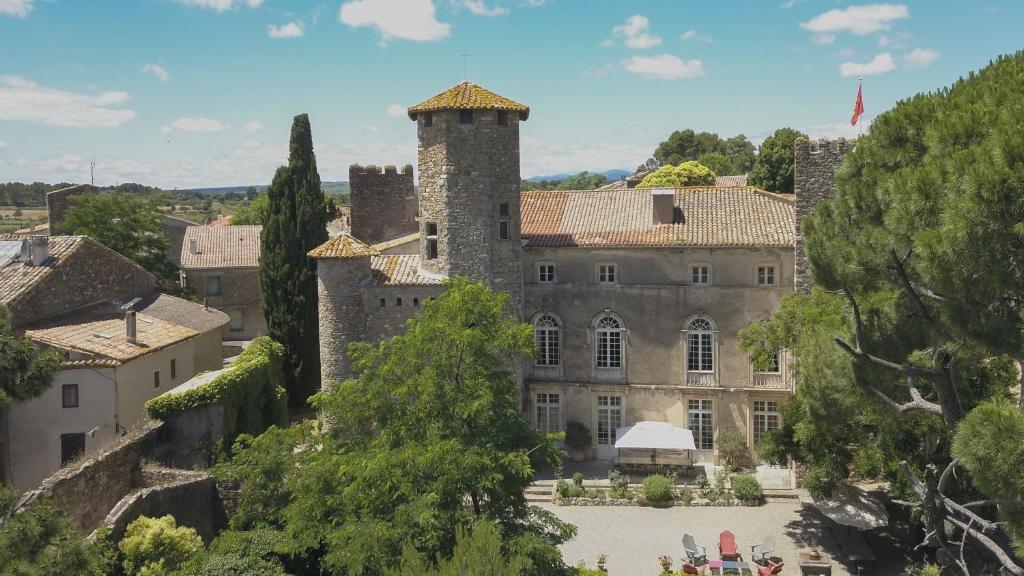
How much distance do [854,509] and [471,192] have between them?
1495 cm

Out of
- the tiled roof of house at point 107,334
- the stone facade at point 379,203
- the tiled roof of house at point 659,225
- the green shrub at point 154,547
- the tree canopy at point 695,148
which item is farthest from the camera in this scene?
the tree canopy at point 695,148

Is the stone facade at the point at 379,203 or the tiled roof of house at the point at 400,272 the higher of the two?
the stone facade at the point at 379,203

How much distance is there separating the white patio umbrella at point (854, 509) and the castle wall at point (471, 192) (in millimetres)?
12153

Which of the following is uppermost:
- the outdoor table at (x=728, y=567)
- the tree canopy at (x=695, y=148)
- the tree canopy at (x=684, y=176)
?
the tree canopy at (x=695, y=148)

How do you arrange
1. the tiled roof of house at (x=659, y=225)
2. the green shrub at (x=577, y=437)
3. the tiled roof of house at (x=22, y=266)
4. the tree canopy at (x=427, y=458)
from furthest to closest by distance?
the green shrub at (x=577, y=437)
the tiled roof of house at (x=659, y=225)
the tiled roof of house at (x=22, y=266)
the tree canopy at (x=427, y=458)

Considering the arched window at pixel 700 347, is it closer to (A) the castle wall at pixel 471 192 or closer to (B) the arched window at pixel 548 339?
(B) the arched window at pixel 548 339

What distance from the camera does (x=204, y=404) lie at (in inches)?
963

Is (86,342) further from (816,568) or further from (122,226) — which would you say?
(816,568)

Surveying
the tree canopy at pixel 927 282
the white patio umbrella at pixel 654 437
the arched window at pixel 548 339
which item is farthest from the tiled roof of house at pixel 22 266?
the tree canopy at pixel 927 282

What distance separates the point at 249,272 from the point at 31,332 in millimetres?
21240

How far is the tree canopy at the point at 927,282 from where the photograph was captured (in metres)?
11.6

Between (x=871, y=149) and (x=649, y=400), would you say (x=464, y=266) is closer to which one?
(x=649, y=400)

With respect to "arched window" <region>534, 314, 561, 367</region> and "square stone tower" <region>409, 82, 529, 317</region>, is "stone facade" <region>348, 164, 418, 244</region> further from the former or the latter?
"arched window" <region>534, 314, 561, 367</region>

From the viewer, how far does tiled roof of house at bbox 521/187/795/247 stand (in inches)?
1156
